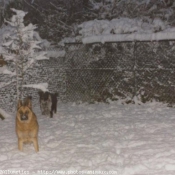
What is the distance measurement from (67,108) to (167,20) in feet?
19.0

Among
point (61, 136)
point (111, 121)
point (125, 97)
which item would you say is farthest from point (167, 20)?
point (61, 136)

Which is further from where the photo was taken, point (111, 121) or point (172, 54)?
point (172, 54)

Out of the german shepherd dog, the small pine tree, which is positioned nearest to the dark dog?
the small pine tree

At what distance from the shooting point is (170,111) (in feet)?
33.2

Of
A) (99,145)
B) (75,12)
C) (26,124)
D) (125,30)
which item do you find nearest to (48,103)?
(99,145)

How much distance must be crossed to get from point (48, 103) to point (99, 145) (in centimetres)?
387

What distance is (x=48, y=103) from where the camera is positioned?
33.6ft

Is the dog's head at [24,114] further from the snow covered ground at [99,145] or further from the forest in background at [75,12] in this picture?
the forest in background at [75,12]

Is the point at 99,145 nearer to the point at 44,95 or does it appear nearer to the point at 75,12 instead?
the point at 44,95

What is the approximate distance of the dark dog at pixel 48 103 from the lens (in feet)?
33.2

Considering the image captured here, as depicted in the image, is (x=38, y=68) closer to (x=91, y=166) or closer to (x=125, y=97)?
(x=125, y=97)

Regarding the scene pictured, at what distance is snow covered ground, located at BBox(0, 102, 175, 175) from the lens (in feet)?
17.9

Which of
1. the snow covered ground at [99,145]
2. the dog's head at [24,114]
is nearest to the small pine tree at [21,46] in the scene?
the snow covered ground at [99,145]

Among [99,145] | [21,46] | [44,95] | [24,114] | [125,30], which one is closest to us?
[24,114]
